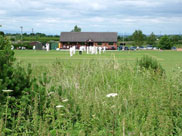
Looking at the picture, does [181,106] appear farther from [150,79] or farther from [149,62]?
[149,62]

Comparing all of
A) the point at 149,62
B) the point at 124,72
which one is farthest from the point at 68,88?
the point at 149,62

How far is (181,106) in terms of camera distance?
6.04 metres

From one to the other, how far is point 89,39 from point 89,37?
102cm

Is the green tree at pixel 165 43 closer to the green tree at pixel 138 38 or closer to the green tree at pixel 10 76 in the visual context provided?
the green tree at pixel 138 38

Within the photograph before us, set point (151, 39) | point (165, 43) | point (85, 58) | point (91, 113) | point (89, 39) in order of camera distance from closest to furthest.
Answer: point (91, 113) → point (85, 58) → point (89, 39) → point (165, 43) → point (151, 39)

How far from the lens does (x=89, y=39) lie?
96.2 metres

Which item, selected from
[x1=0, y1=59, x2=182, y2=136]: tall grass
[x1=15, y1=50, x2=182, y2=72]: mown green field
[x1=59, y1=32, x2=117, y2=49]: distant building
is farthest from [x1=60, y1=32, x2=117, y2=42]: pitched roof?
[x1=0, y1=59, x2=182, y2=136]: tall grass

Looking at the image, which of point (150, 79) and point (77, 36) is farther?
point (77, 36)

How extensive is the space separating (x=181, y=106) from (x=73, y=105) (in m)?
2.08

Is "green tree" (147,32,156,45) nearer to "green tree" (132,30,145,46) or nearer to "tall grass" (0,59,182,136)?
"green tree" (132,30,145,46)

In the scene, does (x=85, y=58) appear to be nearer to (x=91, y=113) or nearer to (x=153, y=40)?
(x=91, y=113)

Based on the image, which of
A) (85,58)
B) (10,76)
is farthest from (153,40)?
(10,76)

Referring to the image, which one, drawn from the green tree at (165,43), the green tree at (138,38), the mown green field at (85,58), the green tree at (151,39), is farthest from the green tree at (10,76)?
the green tree at (151,39)

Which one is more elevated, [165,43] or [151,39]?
[151,39]
